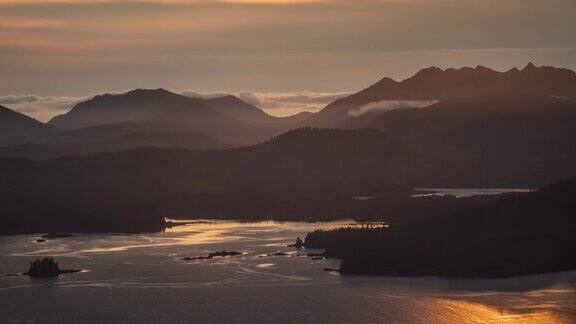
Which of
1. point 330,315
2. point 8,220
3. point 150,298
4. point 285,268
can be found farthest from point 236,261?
point 8,220

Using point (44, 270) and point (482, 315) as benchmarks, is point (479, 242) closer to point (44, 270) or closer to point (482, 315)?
point (482, 315)

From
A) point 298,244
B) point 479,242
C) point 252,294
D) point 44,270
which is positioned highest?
point 298,244

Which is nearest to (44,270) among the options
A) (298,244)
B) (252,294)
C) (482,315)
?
(252,294)

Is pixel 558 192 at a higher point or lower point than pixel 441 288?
higher

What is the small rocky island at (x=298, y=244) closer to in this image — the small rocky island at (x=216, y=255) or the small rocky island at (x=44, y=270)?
the small rocky island at (x=216, y=255)

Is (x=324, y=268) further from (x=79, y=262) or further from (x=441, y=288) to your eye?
(x=79, y=262)

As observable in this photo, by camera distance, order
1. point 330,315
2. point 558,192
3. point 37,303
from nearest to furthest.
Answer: point 330,315 < point 37,303 < point 558,192
